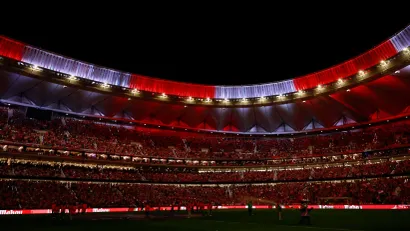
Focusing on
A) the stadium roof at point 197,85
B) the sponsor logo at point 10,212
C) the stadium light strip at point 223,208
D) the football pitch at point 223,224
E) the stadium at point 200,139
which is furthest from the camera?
the stadium roof at point 197,85

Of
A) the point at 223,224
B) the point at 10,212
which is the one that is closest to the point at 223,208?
the point at 223,224

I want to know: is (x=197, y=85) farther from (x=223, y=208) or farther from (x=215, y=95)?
(x=223, y=208)

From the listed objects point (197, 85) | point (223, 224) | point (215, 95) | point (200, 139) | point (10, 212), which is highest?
point (197, 85)

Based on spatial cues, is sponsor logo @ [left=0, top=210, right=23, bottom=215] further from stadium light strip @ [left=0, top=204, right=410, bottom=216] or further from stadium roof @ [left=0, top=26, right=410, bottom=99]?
stadium roof @ [left=0, top=26, right=410, bottom=99]

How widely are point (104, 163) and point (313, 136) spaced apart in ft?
135

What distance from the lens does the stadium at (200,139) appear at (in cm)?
4166

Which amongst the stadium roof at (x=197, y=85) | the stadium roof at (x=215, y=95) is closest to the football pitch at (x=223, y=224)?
the stadium roof at (x=215, y=95)

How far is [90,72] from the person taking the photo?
51.2 metres

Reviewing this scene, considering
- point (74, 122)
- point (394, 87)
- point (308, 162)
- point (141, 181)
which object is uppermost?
point (394, 87)

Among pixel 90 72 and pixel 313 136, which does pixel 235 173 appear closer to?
pixel 313 136

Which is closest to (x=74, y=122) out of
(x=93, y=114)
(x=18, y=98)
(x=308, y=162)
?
(x=93, y=114)

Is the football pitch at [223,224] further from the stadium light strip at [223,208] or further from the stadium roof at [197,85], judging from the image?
the stadium roof at [197,85]

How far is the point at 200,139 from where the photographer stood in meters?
66.6

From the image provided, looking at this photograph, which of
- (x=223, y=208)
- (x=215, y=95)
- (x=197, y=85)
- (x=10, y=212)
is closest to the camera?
(x=10, y=212)
